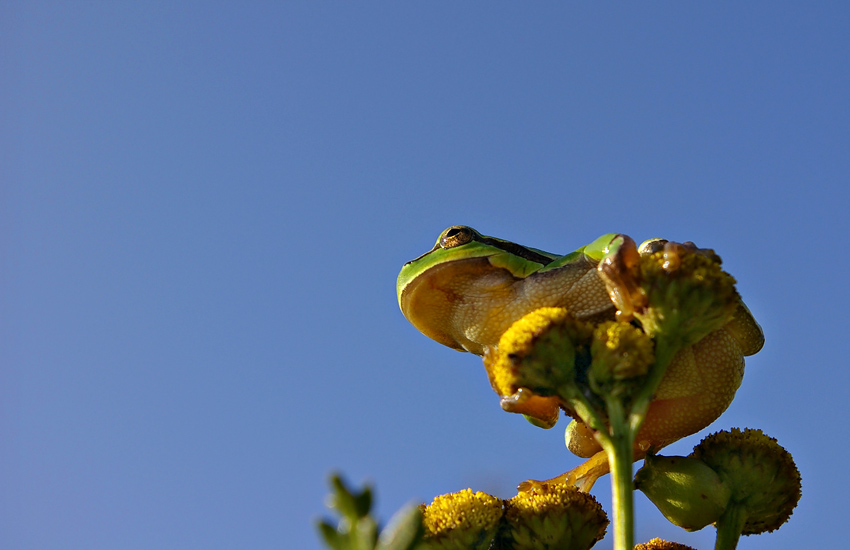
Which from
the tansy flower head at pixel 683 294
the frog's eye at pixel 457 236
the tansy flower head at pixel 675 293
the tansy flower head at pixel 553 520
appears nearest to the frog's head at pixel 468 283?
the frog's eye at pixel 457 236

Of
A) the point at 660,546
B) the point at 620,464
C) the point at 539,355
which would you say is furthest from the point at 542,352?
the point at 660,546

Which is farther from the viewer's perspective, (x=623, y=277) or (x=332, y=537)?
(x=623, y=277)

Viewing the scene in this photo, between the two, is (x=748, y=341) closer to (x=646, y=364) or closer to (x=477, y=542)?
(x=646, y=364)

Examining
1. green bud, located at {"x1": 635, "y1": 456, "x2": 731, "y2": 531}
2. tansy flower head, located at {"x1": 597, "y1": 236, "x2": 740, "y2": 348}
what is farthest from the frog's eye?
green bud, located at {"x1": 635, "y1": 456, "x2": 731, "y2": 531}

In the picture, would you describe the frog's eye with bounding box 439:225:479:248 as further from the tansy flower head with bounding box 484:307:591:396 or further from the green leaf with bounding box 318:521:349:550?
the green leaf with bounding box 318:521:349:550

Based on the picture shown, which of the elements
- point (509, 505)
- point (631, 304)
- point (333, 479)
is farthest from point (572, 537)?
point (333, 479)

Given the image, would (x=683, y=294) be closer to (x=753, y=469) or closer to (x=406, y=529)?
(x=753, y=469)
